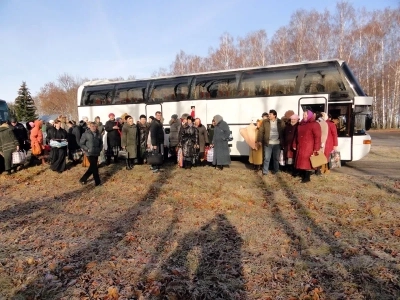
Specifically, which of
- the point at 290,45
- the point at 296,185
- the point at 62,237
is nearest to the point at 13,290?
the point at 62,237

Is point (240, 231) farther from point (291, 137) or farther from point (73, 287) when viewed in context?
point (291, 137)

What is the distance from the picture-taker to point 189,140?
31.9ft

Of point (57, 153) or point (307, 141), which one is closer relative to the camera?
point (307, 141)

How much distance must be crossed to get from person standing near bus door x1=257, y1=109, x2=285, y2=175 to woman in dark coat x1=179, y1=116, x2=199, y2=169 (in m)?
1.99

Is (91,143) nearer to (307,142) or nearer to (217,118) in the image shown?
(217,118)

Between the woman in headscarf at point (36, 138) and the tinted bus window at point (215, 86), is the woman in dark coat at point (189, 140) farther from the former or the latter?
the woman in headscarf at point (36, 138)

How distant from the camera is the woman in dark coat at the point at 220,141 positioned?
9.60 m

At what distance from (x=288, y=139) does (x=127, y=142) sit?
495 centimetres

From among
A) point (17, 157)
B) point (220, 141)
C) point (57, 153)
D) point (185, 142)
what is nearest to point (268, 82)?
point (220, 141)

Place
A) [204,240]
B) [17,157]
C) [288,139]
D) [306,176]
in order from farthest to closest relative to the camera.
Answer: [17,157] < [288,139] < [306,176] < [204,240]

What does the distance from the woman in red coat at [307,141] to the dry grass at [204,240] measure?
65 cm

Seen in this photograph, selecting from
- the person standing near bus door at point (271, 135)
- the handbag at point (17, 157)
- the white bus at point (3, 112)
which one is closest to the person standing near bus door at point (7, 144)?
the handbag at point (17, 157)

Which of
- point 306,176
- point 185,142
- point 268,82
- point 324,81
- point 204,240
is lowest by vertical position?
point 204,240

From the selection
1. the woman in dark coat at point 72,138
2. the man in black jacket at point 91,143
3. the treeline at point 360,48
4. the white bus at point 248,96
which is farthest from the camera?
the treeline at point 360,48
